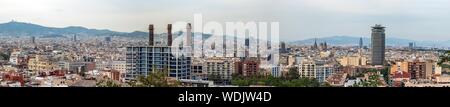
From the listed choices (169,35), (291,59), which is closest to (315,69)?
(291,59)

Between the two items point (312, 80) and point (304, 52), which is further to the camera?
point (304, 52)

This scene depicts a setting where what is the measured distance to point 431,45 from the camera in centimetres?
222

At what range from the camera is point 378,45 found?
2.35 meters

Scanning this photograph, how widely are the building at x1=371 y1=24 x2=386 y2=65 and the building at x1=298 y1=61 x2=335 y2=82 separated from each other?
19 cm

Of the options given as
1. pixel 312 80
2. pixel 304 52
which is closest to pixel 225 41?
pixel 312 80

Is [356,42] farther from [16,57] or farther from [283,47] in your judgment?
[16,57]

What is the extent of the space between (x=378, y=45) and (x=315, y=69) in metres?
0.29

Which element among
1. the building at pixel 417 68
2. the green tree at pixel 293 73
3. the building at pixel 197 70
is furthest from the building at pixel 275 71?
the building at pixel 417 68

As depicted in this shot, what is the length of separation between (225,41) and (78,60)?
0.76 m

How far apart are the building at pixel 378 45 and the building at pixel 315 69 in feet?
0.62

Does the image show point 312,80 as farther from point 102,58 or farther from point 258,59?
point 102,58

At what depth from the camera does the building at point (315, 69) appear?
220 centimetres

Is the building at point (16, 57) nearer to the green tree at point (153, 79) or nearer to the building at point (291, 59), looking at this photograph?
the green tree at point (153, 79)
